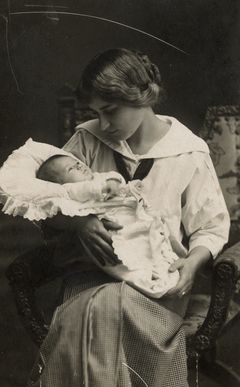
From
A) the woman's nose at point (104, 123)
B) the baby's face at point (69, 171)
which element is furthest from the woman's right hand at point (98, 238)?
the woman's nose at point (104, 123)

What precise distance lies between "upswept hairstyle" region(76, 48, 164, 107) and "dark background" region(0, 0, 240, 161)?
1.23 ft

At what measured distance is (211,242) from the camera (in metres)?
1.66

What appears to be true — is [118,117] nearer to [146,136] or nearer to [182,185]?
[146,136]

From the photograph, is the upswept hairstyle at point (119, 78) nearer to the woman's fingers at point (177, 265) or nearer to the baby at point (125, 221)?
the baby at point (125, 221)

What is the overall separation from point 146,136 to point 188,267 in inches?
15.7

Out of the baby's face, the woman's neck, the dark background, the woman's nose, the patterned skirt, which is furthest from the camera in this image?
the dark background

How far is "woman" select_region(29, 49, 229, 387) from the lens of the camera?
1.42 meters

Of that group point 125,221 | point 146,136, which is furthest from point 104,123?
point 125,221

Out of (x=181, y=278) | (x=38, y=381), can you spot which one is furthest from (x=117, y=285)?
(x=38, y=381)

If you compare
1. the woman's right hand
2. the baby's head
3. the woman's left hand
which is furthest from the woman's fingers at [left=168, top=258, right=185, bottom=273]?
the baby's head

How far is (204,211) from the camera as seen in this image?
1701 mm

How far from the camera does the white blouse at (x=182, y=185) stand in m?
1.68

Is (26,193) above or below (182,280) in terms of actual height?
above

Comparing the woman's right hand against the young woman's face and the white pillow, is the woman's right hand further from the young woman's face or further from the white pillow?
the young woman's face
